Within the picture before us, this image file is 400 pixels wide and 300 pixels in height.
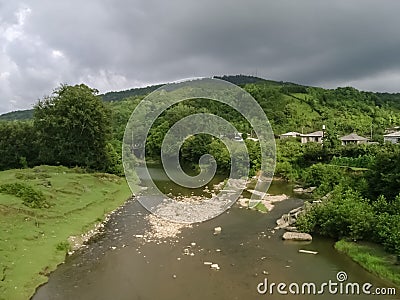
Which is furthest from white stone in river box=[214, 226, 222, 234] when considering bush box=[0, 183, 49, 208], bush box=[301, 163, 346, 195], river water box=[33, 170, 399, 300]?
bush box=[301, 163, 346, 195]

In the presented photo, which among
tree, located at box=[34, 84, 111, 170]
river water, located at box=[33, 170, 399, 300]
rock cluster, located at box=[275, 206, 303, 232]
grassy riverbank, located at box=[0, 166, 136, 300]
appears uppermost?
tree, located at box=[34, 84, 111, 170]

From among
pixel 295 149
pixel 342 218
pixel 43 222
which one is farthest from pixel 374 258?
pixel 295 149

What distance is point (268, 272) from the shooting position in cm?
1755

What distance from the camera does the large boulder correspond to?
2230cm

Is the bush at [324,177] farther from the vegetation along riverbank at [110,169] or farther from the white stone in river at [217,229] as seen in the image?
the white stone in river at [217,229]

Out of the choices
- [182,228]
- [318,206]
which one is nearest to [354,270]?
[318,206]

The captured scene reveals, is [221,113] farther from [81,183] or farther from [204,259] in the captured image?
[204,259]

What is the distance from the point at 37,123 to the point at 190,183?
20450 mm

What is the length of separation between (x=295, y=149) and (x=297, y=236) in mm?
33029

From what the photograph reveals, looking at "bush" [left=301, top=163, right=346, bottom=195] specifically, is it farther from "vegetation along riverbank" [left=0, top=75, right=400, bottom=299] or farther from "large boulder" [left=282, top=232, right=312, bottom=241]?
"large boulder" [left=282, top=232, right=312, bottom=241]

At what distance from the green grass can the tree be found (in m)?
34.0

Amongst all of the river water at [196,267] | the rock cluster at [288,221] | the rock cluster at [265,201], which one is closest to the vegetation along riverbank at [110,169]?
the rock cluster at [288,221]

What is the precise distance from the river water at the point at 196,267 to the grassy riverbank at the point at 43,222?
0.86 m

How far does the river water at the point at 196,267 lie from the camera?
1544 cm
